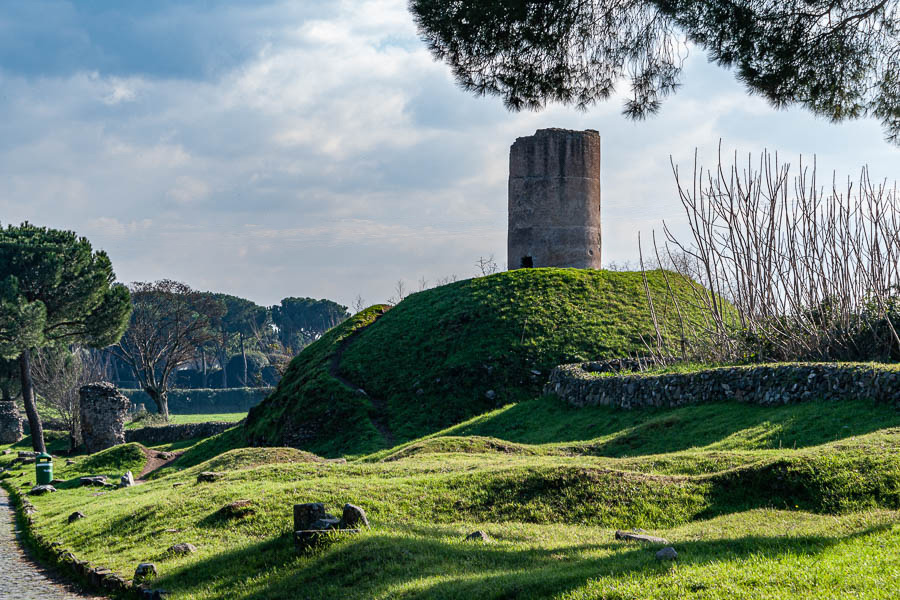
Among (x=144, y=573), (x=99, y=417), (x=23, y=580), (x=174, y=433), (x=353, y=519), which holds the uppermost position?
(x=353, y=519)

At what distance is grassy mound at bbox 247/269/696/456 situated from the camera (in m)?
27.0

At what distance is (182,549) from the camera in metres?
10.0

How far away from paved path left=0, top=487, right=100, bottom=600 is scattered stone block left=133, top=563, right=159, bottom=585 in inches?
22.3

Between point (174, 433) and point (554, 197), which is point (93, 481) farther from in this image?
point (554, 197)

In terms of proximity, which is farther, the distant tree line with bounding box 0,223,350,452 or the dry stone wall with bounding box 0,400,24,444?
the dry stone wall with bounding box 0,400,24,444

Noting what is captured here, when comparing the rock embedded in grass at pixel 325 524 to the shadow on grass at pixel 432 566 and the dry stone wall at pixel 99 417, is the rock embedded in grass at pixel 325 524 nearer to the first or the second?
the shadow on grass at pixel 432 566

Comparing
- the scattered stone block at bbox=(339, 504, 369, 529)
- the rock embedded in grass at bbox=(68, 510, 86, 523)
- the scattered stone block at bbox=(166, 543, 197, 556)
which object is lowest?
the rock embedded in grass at bbox=(68, 510, 86, 523)

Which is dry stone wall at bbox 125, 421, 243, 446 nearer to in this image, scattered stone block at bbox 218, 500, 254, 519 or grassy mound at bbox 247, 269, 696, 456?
grassy mound at bbox 247, 269, 696, 456

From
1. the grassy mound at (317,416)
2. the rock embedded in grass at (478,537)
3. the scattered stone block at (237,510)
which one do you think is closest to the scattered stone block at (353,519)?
the rock embedded in grass at (478,537)

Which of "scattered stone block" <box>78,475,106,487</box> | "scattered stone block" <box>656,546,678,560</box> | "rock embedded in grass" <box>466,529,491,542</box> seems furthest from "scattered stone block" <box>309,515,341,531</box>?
"scattered stone block" <box>78,475,106,487</box>

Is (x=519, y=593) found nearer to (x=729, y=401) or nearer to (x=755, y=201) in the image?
(x=729, y=401)

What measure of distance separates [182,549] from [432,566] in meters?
3.88

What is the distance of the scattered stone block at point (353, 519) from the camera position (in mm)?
9134

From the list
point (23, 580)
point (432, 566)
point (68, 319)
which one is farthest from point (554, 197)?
point (432, 566)
